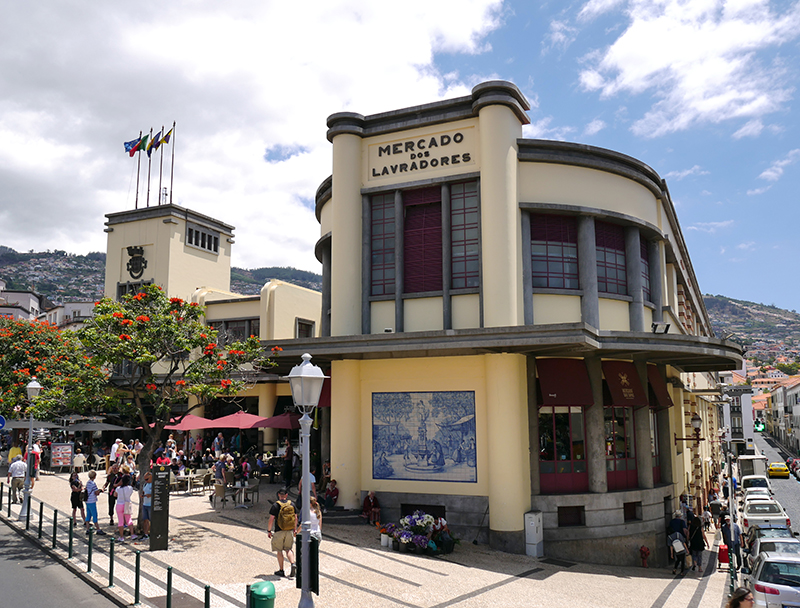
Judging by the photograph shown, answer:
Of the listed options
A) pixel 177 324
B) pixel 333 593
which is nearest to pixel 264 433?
pixel 177 324

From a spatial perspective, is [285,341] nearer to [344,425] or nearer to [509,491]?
[344,425]

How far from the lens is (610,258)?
20.6 meters

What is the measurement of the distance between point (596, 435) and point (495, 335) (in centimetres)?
509

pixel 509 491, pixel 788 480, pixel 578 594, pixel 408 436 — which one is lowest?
pixel 788 480

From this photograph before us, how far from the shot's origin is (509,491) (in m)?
17.3

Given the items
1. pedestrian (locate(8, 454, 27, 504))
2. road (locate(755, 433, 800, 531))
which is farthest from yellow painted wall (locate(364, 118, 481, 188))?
road (locate(755, 433, 800, 531))

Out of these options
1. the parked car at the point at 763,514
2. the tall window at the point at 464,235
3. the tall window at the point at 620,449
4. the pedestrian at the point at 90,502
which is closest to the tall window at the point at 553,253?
the tall window at the point at 464,235

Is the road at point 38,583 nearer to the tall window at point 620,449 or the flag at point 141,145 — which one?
the tall window at point 620,449

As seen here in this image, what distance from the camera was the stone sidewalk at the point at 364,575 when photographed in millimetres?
11789

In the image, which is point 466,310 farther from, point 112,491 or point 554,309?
point 112,491

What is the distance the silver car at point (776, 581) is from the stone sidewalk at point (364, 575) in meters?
2.35

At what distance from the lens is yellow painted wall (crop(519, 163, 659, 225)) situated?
19.4 metres

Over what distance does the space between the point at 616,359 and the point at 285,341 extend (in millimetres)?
10656

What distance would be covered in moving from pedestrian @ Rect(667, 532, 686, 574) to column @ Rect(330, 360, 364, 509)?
9.53m
